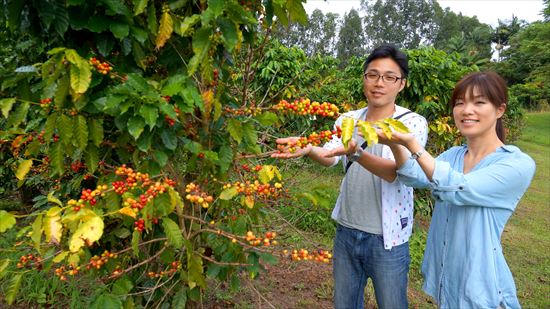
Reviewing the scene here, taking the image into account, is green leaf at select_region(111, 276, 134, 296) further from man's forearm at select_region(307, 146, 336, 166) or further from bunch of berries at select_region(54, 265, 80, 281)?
man's forearm at select_region(307, 146, 336, 166)

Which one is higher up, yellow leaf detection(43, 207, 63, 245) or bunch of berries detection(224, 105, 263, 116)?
bunch of berries detection(224, 105, 263, 116)

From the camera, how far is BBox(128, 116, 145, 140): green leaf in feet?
3.98

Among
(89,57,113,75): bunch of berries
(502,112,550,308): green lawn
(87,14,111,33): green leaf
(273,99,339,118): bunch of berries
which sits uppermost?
(87,14,111,33): green leaf

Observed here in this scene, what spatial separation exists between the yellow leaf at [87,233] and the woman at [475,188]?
96 cm

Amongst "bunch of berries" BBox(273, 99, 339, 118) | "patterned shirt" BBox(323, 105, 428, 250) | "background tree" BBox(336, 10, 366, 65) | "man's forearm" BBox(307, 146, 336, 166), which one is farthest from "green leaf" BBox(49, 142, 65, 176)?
"background tree" BBox(336, 10, 366, 65)

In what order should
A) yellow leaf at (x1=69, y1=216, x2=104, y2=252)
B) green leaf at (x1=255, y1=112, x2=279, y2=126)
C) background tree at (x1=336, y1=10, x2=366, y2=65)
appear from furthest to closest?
background tree at (x1=336, y1=10, x2=366, y2=65), green leaf at (x1=255, y1=112, x2=279, y2=126), yellow leaf at (x1=69, y1=216, x2=104, y2=252)

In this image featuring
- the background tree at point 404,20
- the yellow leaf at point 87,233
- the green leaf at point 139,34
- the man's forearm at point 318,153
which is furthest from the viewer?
the background tree at point 404,20


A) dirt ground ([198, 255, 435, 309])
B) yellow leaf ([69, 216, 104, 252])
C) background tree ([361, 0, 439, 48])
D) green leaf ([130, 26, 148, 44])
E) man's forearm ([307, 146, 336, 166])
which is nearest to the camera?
yellow leaf ([69, 216, 104, 252])

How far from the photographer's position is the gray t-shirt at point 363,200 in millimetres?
1901

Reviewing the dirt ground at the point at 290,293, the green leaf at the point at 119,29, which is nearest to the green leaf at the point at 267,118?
the green leaf at the point at 119,29

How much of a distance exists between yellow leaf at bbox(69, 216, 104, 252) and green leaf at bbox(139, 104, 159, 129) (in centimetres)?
32

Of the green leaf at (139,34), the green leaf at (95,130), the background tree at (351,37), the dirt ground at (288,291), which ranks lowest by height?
the dirt ground at (288,291)

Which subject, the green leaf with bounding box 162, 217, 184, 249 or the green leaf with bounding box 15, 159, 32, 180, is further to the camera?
the green leaf with bounding box 15, 159, 32, 180

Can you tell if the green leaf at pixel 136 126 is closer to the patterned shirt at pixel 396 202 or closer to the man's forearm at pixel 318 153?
the man's forearm at pixel 318 153
